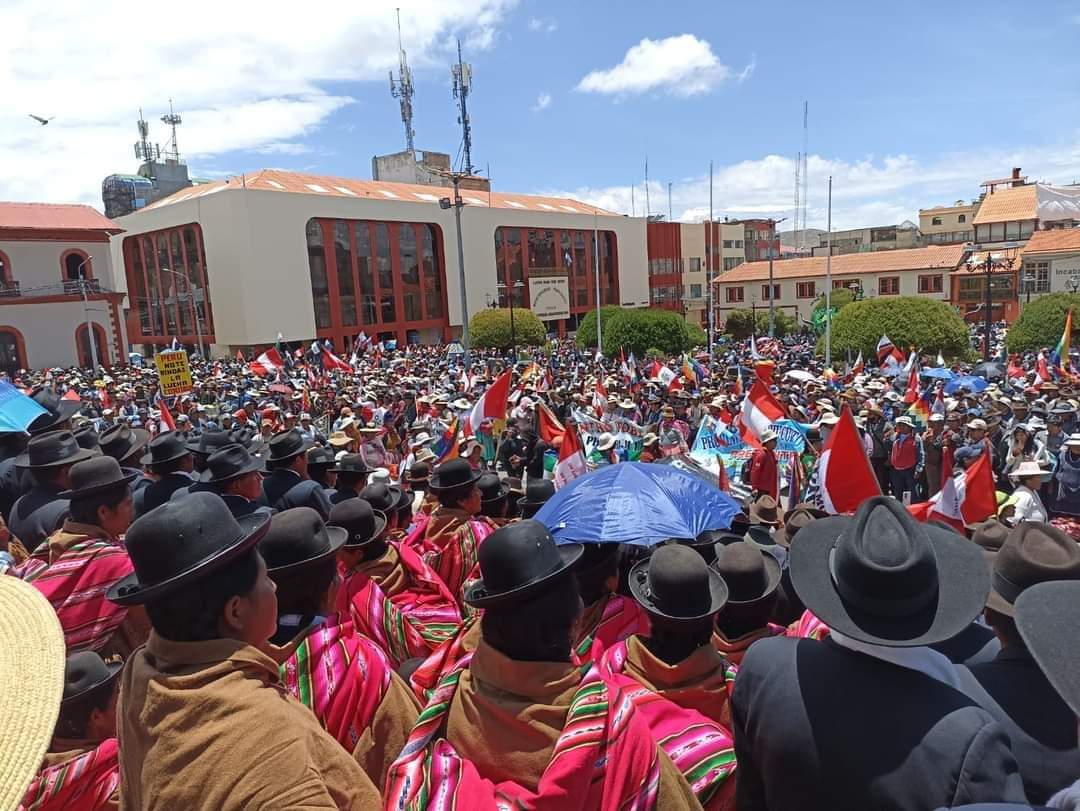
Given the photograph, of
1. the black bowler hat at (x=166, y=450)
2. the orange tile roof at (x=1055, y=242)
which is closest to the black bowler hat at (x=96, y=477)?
the black bowler hat at (x=166, y=450)

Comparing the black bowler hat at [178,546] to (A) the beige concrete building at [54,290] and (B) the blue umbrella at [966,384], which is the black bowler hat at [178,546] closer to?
(B) the blue umbrella at [966,384]

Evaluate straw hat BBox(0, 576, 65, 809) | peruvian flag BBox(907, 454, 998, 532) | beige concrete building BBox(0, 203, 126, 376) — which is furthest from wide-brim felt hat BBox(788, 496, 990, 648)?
beige concrete building BBox(0, 203, 126, 376)

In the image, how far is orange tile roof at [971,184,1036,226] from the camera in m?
57.4

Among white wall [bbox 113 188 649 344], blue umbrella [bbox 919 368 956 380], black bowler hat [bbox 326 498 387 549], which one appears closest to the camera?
black bowler hat [bbox 326 498 387 549]

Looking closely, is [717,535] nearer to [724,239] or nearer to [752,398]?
[752,398]

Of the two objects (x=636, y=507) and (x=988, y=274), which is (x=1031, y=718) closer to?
(x=636, y=507)

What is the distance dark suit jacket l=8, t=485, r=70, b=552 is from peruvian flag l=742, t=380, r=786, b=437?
6771 millimetres

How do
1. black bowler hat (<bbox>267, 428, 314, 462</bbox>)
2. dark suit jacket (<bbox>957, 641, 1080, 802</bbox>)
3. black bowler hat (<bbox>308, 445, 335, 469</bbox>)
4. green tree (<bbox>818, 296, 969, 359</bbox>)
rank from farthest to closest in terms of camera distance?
green tree (<bbox>818, 296, 969, 359</bbox>), black bowler hat (<bbox>308, 445, 335, 469</bbox>), black bowler hat (<bbox>267, 428, 314, 462</bbox>), dark suit jacket (<bbox>957, 641, 1080, 802</bbox>)

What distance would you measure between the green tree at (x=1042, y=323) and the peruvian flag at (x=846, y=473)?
75.1ft

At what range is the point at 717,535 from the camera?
176 inches

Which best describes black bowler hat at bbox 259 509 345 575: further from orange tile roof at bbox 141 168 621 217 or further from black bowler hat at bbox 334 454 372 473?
orange tile roof at bbox 141 168 621 217

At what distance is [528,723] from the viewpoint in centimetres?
182

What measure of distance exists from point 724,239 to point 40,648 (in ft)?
253

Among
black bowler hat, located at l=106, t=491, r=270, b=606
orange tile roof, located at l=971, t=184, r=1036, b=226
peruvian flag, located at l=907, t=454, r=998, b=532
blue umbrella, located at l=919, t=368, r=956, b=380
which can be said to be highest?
orange tile roof, located at l=971, t=184, r=1036, b=226
